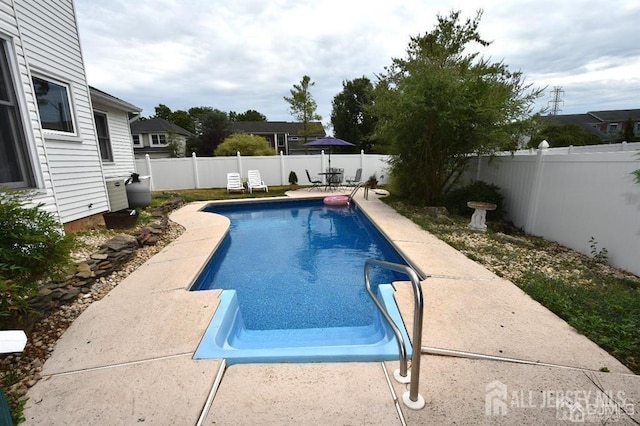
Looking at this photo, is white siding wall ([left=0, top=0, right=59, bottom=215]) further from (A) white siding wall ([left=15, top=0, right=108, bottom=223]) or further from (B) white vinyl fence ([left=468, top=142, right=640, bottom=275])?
(B) white vinyl fence ([left=468, top=142, right=640, bottom=275])

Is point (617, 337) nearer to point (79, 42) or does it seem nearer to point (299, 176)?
point (79, 42)

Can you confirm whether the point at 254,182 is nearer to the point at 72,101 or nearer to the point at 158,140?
the point at 72,101

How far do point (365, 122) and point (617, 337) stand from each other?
25185 millimetres

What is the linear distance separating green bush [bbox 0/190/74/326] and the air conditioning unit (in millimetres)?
3934

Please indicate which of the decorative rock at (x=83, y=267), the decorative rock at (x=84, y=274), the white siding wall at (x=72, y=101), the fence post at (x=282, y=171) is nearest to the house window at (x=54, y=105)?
the white siding wall at (x=72, y=101)

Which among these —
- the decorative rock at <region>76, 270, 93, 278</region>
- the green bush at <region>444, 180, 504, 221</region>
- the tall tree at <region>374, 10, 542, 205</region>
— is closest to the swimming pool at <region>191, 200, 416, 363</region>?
the decorative rock at <region>76, 270, 93, 278</region>

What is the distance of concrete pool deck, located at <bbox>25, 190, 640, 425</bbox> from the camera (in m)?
1.63

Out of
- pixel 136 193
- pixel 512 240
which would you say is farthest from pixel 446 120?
pixel 136 193

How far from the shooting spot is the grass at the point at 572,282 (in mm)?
2328

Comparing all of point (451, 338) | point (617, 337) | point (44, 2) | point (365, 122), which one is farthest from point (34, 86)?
point (365, 122)

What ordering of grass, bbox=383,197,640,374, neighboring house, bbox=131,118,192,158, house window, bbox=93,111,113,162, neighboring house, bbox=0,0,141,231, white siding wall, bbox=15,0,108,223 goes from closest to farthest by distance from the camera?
grass, bbox=383,197,640,374 < neighboring house, bbox=0,0,141,231 < white siding wall, bbox=15,0,108,223 < house window, bbox=93,111,113,162 < neighboring house, bbox=131,118,192,158

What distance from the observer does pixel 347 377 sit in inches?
75.1

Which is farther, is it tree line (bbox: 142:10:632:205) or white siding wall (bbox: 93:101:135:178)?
white siding wall (bbox: 93:101:135:178)

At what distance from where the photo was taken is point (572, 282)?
332cm
